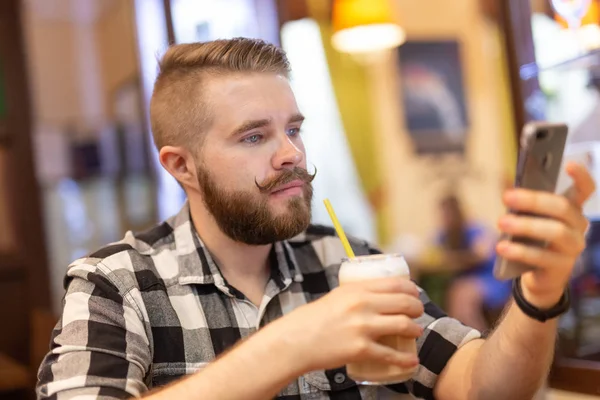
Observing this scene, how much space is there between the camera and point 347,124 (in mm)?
5625

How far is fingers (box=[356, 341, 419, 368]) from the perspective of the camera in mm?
1016

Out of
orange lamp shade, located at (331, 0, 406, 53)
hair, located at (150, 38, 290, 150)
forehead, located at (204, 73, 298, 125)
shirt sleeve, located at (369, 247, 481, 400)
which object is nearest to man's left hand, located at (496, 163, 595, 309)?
shirt sleeve, located at (369, 247, 481, 400)

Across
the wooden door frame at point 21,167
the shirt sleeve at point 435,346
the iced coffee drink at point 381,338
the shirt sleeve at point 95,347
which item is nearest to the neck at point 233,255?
the shirt sleeve at point 95,347

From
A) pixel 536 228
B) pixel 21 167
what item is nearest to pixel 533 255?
pixel 536 228

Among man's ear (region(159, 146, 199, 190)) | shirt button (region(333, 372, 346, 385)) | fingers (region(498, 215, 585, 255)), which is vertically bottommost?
shirt button (region(333, 372, 346, 385))

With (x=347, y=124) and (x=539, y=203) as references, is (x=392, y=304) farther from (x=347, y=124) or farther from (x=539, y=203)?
(x=347, y=124)

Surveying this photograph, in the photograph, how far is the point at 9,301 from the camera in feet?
14.3

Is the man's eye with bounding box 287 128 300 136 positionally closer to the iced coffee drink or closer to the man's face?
the man's face

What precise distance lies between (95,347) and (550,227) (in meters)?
0.81

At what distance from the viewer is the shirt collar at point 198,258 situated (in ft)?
4.96

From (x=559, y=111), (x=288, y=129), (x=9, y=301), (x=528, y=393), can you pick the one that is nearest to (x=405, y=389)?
(x=528, y=393)

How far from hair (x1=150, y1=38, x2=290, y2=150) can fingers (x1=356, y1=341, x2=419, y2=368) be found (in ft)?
2.46

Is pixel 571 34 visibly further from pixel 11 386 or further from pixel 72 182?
pixel 72 182

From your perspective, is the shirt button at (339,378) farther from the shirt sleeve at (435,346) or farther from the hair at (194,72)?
the hair at (194,72)
